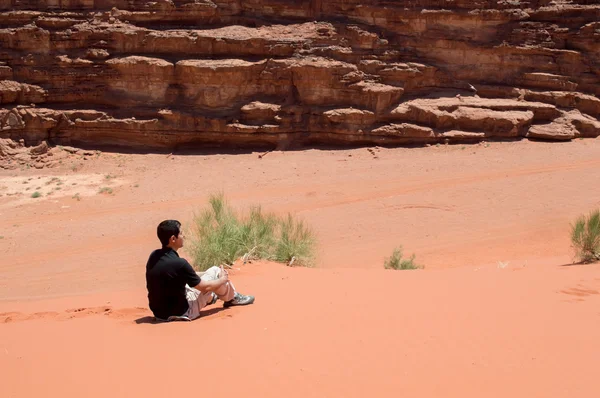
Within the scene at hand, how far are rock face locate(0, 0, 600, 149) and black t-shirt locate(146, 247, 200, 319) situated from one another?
15.5 meters

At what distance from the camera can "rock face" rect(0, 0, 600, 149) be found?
20734 millimetres

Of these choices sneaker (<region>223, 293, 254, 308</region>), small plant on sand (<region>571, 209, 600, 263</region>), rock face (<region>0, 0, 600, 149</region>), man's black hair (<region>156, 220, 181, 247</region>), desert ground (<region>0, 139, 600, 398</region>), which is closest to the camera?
desert ground (<region>0, 139, 600, 398</region>)

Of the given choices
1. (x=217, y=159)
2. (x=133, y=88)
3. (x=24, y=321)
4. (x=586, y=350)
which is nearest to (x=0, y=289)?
(x=24, y=321)

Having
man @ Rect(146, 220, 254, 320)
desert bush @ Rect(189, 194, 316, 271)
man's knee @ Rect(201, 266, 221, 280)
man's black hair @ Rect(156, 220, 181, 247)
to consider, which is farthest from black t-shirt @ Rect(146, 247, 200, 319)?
desert bush @ Rect(189, 194, 316, 271)

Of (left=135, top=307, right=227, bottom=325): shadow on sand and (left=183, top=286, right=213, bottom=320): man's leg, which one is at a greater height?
(left=183, top=286, right=213, bottom=320): man's leg

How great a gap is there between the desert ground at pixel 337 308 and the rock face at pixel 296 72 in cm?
500

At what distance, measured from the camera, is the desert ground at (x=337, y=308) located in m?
3.90

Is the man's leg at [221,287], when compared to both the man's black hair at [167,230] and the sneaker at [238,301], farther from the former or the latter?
the man's black hair at [167,230]

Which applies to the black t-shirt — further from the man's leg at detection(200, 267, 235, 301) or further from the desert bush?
the desert bush

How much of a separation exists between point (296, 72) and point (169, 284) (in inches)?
640

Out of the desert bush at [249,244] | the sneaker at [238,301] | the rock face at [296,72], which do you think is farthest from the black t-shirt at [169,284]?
the rock face at [296,72]

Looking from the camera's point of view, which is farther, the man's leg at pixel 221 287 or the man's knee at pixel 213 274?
the man's knee at pixel 213 274

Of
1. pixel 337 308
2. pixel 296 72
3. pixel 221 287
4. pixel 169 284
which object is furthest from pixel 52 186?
pixel 337 308

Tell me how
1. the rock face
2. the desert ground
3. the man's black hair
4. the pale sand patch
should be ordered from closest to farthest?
the desert ground → the man's black hair → the pale sand patch → the rock face
